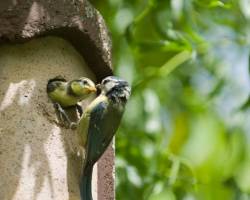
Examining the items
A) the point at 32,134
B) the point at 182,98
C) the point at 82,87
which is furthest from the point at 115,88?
the point at 182,98

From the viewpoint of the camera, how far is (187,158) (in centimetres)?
357

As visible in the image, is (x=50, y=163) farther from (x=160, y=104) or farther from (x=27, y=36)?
(x=160, y=104)

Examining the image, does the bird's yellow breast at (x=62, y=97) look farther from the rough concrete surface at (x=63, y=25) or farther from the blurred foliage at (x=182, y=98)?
the blurred foliage at (x=182, y=98)

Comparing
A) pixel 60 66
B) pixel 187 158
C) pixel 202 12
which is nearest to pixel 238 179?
pixel 187 158

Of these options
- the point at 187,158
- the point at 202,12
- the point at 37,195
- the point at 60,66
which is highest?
the point at 60,66

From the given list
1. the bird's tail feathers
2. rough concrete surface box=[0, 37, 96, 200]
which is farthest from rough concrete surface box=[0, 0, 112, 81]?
the bird's tail feathers

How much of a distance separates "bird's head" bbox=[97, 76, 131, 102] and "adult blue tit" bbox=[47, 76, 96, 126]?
21 mm

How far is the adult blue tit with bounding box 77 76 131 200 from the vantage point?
6.86 ft

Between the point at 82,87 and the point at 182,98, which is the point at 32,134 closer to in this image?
the point at 82,87

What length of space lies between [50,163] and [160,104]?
4.65 feet

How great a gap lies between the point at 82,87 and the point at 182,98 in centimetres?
152

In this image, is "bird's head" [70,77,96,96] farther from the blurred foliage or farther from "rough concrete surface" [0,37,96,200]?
the blurred foliage

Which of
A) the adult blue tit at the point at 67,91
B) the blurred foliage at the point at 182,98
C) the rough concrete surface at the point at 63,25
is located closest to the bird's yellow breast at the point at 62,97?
the adult blue tit at the point at 67,91

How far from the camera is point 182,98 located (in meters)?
3.63
